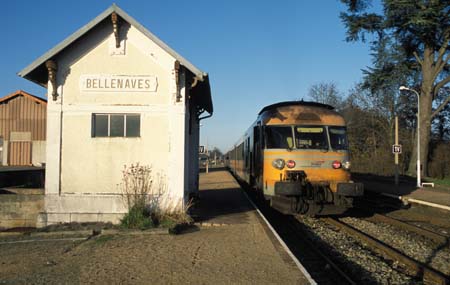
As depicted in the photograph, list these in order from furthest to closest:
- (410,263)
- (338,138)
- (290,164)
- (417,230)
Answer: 1. (338,138)
2. (290,164)
3. (417,230)
4. (410,263)

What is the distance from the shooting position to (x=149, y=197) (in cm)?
1124

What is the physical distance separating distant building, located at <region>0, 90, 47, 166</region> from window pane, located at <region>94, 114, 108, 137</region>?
84.1 feet

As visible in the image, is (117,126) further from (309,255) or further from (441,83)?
(441,83)

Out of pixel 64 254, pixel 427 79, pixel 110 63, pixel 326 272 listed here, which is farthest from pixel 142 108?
pixel 427 79

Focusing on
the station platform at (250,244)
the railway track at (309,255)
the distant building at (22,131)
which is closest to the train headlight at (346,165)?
the railway track at (309,255)

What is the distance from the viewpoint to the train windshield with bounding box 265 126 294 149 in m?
12.4

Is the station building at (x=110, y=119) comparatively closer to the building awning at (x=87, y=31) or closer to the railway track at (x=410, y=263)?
the building awning at (x=87, y=31)

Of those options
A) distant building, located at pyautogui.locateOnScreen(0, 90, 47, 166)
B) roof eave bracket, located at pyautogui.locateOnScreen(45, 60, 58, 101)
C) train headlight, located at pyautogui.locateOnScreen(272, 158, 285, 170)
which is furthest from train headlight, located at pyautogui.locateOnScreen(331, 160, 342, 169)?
distant building, located at pyautogui.locateOnScreen(0, 90, 47, 166)

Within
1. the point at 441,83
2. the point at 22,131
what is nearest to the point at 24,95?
the point at 22,131

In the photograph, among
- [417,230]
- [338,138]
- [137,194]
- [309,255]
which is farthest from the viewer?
[338,138]

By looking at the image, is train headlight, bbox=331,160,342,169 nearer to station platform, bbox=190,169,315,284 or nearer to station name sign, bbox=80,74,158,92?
station platform, bbox=190,169,315,284

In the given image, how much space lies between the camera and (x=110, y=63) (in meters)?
11.5

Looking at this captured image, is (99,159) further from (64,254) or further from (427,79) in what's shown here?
(427,79)

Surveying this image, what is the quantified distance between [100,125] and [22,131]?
26588 millimetres
